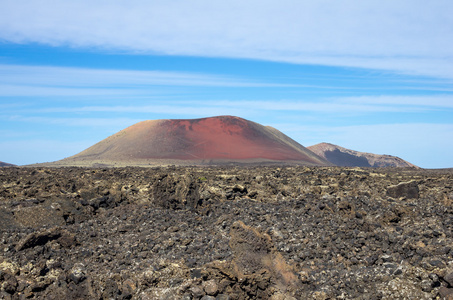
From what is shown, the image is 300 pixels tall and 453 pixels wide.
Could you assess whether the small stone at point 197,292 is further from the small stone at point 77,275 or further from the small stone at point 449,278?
the small stone at point 449,278

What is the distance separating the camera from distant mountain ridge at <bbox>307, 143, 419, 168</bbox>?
9938 cm

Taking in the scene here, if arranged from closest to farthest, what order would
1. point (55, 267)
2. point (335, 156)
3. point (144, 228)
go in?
point (55, 267)
point (144, 228)
point (335, 156)

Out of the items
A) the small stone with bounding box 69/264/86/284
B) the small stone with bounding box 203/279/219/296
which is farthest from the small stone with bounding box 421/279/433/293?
the small stone with bounding box 69/264/86/284

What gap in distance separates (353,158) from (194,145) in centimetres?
4376

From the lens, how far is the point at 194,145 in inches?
3046

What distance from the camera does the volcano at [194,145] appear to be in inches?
2795

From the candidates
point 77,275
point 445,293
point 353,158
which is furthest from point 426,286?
point 353,158

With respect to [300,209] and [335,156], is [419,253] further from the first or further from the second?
[335,156]

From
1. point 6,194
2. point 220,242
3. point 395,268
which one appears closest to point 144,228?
point 220,242

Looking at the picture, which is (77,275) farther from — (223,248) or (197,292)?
(223,248)

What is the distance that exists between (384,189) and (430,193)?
2033 mm

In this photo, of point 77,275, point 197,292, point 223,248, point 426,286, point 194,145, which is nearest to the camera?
point 426,286

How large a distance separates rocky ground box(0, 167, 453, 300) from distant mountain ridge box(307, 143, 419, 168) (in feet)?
282

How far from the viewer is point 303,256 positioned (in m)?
10.2
